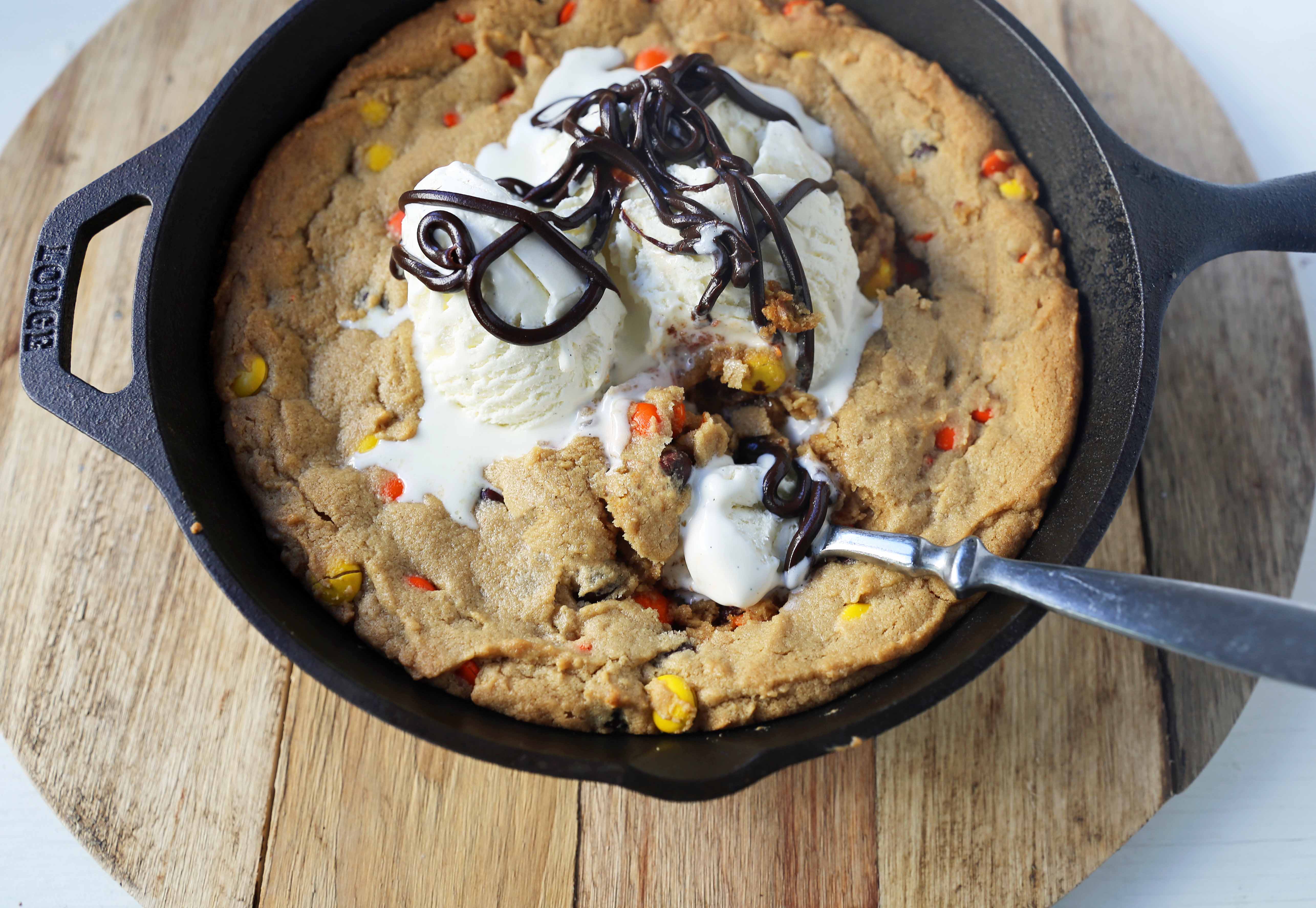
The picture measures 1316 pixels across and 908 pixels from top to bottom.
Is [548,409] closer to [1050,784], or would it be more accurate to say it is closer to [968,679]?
[968,679]

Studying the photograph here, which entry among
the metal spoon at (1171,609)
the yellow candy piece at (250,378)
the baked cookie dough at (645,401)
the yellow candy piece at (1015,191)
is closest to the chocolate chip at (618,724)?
the baked cookie dough at (645,401)

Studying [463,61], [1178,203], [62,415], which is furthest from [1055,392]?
[62,415]

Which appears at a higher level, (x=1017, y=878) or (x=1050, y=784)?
(x=1050, y=784)

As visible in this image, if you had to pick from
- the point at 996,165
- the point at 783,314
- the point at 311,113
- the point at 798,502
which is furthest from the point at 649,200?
the point at 311,113

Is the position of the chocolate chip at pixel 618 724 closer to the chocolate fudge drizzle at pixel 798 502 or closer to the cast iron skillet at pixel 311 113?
the cast iron skillet at pixel 311 113

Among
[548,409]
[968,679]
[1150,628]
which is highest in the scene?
[548,409]

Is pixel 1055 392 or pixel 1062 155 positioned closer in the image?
pixel 1055 392

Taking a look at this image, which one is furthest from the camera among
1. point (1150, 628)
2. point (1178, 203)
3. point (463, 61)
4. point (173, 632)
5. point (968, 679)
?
point (463, 61)

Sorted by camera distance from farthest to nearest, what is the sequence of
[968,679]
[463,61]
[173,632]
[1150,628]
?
[463,61], [173,632], [968,679], [1150,628]

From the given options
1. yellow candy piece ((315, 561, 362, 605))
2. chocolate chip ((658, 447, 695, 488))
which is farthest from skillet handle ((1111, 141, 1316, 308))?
yellow candy piece ((315, 561, 362, 605))
